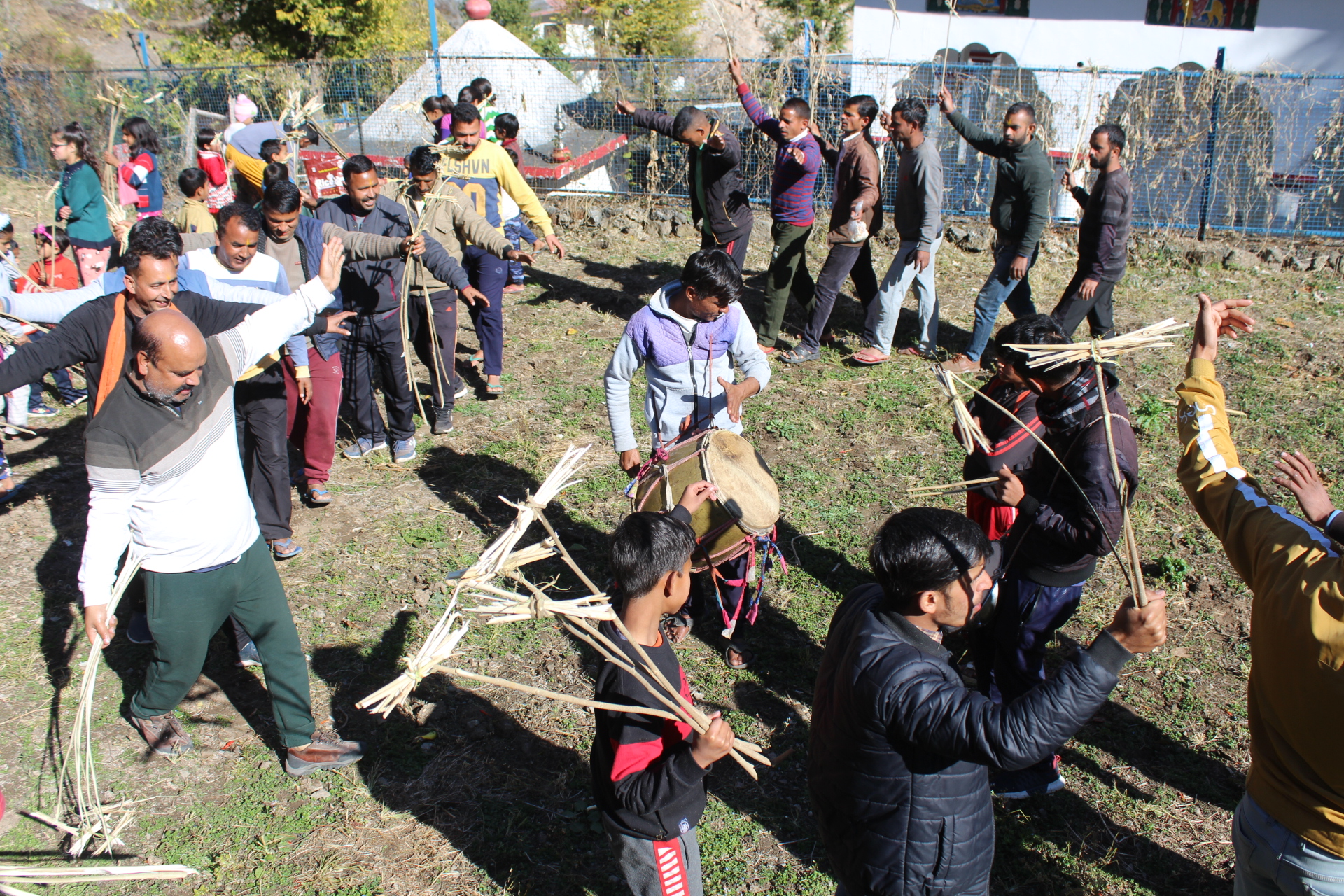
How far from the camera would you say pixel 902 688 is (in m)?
1.96

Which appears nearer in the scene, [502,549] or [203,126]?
[502,549]

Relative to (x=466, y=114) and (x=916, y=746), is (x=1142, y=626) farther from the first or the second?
(x=466, y=114)

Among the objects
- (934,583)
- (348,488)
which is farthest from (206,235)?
(934,583)

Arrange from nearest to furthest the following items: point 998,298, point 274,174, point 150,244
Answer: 1. point 150,244
2. point 274,174
3. point 998,298

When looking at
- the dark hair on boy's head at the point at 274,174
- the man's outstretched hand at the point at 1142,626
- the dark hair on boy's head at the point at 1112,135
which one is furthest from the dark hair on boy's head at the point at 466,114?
the man's outstretched hand at the point at 1142,626

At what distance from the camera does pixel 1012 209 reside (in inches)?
271

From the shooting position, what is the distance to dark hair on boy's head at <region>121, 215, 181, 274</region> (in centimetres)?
351

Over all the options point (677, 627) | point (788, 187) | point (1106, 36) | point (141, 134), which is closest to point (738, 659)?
point (677, 627)

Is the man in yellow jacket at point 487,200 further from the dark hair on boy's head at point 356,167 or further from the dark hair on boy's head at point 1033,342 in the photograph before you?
the dark hair on boy's head at point 1033,342

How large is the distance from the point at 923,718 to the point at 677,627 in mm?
2541

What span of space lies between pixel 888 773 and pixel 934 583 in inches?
18.7

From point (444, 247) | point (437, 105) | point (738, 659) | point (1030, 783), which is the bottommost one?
point (1030, 783)

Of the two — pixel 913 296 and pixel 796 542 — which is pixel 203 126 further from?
pixel 796 542

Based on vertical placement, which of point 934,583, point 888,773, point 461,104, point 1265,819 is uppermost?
point 461,104
